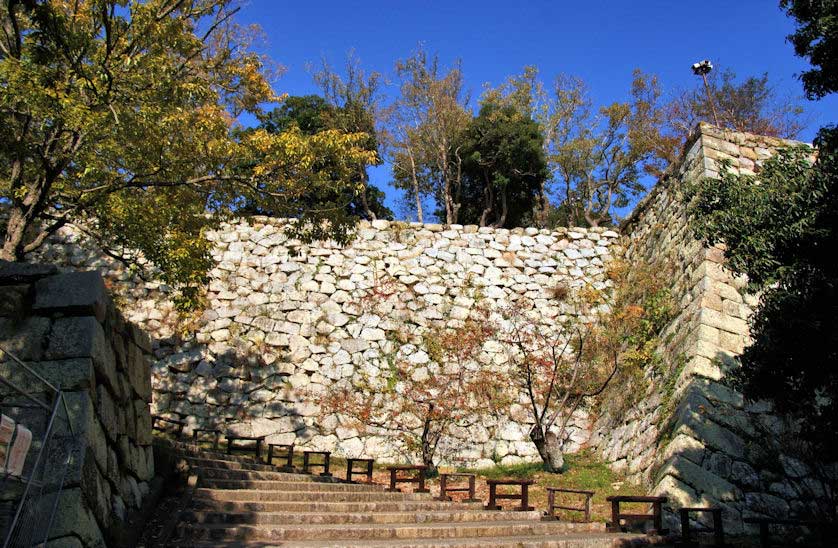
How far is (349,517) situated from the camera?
6121 mm

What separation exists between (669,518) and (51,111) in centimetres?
846

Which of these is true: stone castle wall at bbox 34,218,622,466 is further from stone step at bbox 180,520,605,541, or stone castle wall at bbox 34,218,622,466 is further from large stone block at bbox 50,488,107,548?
large stone block at bbox 50,488,107,548

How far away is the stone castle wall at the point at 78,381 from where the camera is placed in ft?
13.0

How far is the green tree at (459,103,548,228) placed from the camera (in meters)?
18.2

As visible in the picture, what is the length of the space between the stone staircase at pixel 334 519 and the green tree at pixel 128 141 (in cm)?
278

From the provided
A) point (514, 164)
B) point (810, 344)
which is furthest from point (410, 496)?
point (514, 164)

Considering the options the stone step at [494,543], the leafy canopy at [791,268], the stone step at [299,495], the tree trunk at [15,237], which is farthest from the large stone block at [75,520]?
the leafy canopy at [791,268]

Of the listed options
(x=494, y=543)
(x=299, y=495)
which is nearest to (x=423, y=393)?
(x=299, y=495)

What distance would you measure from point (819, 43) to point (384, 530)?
20.9 feet

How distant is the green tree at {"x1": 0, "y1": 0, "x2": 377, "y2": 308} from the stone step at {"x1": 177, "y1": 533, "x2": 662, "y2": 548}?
398 centimetres

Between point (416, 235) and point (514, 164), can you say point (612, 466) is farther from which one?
point (514, 164)

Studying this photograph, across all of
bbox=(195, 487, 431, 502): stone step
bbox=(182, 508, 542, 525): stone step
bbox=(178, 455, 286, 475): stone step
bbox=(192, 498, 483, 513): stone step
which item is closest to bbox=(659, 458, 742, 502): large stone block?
bbox=(182, 508, 542, 525): stone step

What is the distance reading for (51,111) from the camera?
6113 millimetres

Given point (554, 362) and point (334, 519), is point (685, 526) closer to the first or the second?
point (334, 519)
